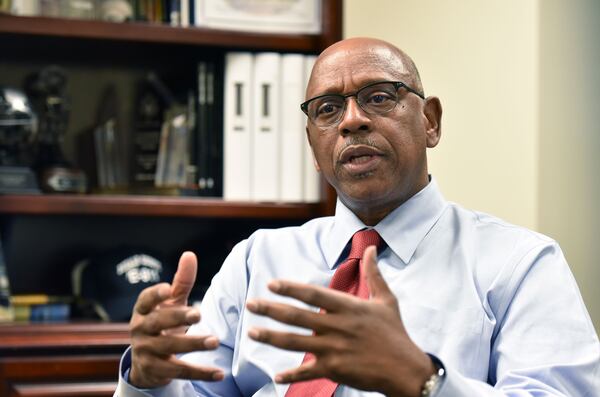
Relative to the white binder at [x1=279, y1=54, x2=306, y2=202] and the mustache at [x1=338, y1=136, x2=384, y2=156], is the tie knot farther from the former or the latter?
the white binder at [x1=279, y1=54, x2=306, y2=202]

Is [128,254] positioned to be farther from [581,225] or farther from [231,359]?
[581,225]

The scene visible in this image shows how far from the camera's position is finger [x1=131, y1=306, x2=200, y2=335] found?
1149mm

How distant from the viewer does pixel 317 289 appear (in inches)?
40.1

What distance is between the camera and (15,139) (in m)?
2.42

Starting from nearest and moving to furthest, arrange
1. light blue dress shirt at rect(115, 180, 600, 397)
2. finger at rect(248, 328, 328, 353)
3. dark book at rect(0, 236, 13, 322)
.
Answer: finger at rect(248, 328, 328, 353) < light blue dress shirt at rect(115, 180, 600, 397) < dark book at rect(0, 236, 13, 322)

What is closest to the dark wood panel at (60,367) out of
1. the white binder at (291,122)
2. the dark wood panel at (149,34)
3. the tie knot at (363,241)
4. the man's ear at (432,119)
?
the white binder at (291,122)

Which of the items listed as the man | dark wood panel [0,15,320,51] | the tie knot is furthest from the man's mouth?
dark wood panel [0,15,320,51]

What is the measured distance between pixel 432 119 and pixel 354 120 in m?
0.20

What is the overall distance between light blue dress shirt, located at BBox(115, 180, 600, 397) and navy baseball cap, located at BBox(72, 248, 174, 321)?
78 cm

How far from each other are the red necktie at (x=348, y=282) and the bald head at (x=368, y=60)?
0.28 metres

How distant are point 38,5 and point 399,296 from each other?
1481 mm

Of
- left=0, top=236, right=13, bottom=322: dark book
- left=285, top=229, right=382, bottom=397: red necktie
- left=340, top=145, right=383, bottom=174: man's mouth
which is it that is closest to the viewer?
left=285, top=229, right=382, bottom=397: red necktie

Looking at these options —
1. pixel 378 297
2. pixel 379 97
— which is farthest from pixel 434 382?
pixel 379 97

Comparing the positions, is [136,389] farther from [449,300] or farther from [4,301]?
[4,301]
